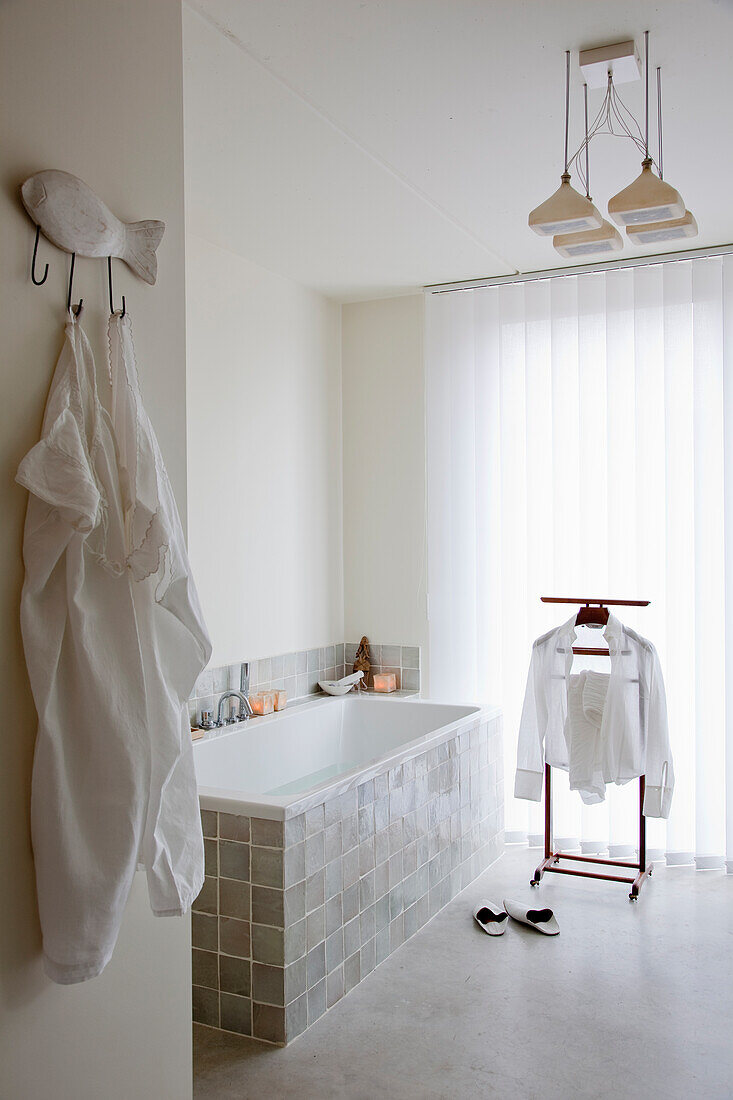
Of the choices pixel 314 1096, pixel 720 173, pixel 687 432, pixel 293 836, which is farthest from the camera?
pixel 687 432

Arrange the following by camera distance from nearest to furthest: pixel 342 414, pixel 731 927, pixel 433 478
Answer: pixel 731 927 → pixel 433 478 → pixel 342 414

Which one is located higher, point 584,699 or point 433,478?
point 433,478

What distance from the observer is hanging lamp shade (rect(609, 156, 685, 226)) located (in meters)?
2.37

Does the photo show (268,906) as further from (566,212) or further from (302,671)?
(566,212)

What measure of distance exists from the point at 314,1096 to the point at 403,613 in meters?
2.56

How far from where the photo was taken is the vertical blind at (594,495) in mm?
3904

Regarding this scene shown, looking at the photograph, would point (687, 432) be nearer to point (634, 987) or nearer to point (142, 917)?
point (634, 987)

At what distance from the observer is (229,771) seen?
11.8 feet

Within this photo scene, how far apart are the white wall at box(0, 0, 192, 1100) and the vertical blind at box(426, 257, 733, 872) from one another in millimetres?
2534

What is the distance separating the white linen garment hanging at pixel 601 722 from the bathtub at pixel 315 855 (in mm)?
273

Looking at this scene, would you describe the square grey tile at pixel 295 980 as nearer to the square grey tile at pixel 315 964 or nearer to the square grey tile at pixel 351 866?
the square grey tile at pixel 315 964

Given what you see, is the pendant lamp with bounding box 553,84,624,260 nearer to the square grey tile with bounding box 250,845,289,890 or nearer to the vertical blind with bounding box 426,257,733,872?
the vertical blind with bounding box 426,257,733,872

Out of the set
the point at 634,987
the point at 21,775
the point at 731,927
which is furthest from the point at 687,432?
the point at 21,775

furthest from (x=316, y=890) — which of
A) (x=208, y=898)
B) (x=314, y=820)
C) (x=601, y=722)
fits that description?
(x=601, y=722)
